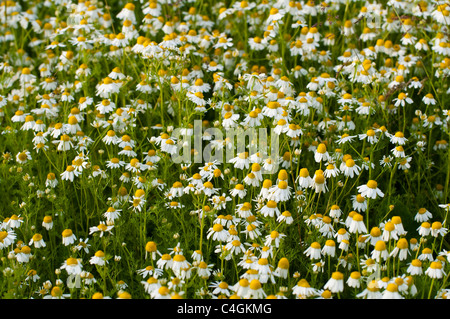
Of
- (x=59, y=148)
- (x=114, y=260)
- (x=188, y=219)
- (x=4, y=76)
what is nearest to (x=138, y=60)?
(x=4, y=76)

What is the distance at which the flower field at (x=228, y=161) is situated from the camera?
3705mm

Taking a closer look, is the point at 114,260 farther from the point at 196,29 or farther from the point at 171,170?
the point at 196,29

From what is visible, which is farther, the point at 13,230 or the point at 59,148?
the point at 59,148

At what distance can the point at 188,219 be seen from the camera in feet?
14.7

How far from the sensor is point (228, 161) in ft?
14.9

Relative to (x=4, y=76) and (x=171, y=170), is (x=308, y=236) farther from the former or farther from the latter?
(x=4, y=76)

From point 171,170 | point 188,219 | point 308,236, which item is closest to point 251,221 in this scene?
point 308,236

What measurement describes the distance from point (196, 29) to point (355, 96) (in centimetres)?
208

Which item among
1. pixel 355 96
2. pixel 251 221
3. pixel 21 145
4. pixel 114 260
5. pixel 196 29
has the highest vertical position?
pixel 196 29

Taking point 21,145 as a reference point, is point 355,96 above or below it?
above

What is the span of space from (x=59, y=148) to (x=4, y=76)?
5.29 feet

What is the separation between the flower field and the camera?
3705mm
